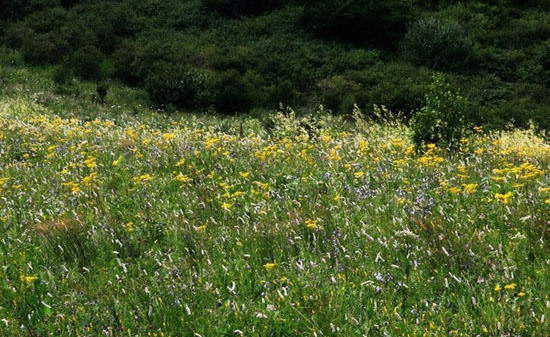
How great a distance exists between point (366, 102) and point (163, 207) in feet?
61.5

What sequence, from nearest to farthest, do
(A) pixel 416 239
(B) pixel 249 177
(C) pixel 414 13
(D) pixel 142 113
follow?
1. (A) pixel 416 239
2. (B) pixel 249 177
3. (D) pixel 142 113
4. (C) pixel 414 13

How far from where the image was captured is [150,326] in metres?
3.00

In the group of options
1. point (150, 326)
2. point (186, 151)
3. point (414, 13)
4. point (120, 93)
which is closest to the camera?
point (150, 326)

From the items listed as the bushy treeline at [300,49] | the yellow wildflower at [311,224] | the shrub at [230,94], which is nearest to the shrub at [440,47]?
the bushy treeline at [300,49]

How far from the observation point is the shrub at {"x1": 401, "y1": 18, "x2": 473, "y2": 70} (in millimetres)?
28188

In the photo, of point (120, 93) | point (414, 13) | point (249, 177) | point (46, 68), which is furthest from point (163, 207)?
point (414, 13)

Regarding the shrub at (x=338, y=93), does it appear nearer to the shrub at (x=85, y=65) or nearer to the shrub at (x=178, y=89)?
the shrub at (x=178, y=89)

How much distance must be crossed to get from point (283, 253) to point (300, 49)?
89.9ft

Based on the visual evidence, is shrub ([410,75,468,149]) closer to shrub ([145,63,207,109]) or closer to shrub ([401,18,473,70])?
shrub ([145,63,207,109])

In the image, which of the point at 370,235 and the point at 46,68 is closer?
the point at 370,235

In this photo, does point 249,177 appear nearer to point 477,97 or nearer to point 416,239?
point 416,239

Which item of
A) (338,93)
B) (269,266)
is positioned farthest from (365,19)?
(269,266)

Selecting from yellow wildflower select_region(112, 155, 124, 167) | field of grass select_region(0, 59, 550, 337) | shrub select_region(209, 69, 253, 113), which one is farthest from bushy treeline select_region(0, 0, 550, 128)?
field of grass select_region(0, 59, 550, 337)

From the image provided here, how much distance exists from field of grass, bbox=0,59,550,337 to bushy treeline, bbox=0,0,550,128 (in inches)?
629
